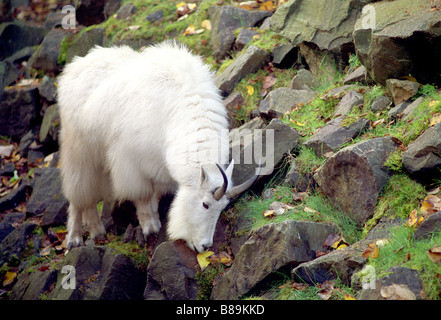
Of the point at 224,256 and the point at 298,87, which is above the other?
the point at 298,87

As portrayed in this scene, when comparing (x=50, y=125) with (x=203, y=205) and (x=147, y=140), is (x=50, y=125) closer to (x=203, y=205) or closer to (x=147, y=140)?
(x=147, y=140)

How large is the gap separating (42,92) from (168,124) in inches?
204

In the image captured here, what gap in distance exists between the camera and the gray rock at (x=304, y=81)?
6.66m

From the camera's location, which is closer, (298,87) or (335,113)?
(335,113)

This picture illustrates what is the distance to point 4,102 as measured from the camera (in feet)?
33.1

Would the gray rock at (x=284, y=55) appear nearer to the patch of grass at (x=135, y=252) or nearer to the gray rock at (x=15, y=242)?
the patch of grass at (x=135, y=252)

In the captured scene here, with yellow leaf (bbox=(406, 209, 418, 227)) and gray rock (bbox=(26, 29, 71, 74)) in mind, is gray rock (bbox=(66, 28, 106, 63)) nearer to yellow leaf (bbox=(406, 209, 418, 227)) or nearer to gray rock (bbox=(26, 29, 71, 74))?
gray rock (bbox=(26, 29, 71, 74))

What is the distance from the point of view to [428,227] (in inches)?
156

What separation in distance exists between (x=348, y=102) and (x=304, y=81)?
1084 mm

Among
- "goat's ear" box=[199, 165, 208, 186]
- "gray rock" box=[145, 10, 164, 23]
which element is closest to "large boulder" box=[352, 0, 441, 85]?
"goat's ear" box=[199, 165, 208, 186]

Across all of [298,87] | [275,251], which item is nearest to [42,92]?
[298,87]

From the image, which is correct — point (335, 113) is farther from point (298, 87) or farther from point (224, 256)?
point (224, 256)

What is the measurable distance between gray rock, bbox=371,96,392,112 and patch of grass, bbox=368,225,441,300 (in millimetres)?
1735

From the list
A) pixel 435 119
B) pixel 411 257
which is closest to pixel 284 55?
pixel 435 119
